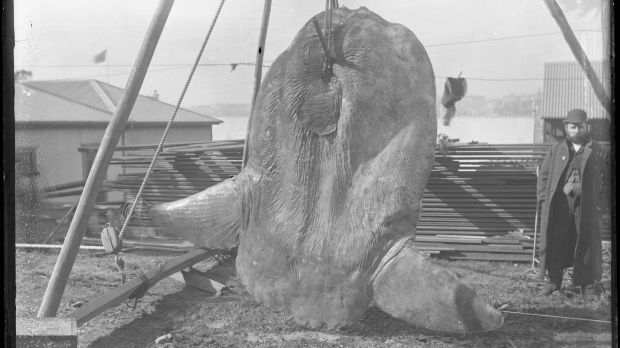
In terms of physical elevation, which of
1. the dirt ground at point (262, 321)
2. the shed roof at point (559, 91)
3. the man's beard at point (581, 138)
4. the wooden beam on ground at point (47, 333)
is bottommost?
the dirt ground at point (262, 321)

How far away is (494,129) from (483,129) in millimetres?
432

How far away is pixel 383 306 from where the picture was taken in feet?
11.6

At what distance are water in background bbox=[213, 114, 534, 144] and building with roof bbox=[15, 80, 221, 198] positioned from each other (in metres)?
3.11

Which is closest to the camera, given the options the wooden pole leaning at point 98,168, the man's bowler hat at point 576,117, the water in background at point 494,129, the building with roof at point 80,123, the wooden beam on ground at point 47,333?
the wooden beam on ground at point 47,333

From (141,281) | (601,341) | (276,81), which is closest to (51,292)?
(141,281)

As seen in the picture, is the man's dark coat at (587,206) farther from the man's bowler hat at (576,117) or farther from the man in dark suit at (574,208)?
the man's bowler hat at (576,117)

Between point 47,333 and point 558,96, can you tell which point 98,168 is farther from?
point 558,96

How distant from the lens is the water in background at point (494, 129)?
21156mm

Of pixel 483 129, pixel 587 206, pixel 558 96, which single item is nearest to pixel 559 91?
pixel 558 96

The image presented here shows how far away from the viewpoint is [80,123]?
1302 centimetres

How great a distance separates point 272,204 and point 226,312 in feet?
6.73

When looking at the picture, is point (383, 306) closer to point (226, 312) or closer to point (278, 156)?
point (278, 156)

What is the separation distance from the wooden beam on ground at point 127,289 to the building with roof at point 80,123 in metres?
3.28

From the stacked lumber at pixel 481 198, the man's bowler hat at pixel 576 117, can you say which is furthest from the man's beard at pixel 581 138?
the stacked lumber at pixel 481 198
